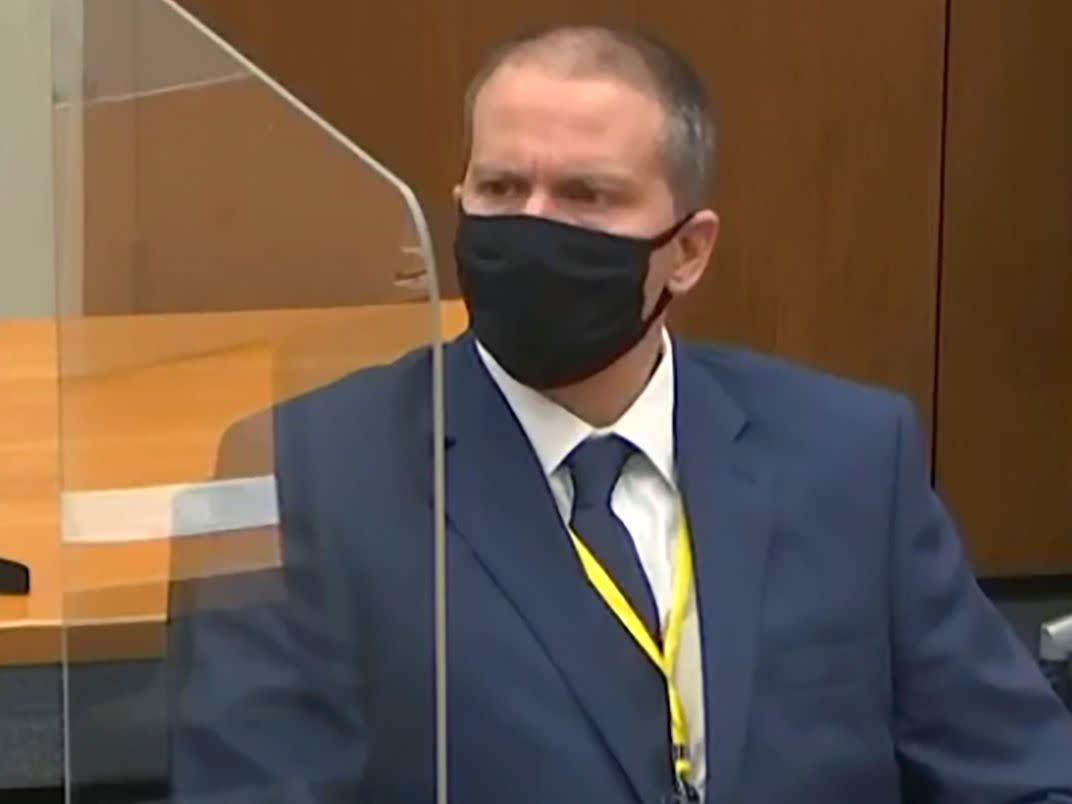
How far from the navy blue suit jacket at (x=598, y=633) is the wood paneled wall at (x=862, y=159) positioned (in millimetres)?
1030

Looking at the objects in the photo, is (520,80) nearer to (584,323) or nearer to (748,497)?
(584,323)

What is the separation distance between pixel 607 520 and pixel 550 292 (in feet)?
0.52

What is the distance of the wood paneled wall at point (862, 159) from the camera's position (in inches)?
95.7

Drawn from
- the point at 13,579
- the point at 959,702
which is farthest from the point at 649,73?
the point at 13,579

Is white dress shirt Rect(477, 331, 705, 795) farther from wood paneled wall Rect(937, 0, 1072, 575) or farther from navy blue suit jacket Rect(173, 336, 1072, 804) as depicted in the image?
wood paneled wall Rect(937, 0, 1072, 575)

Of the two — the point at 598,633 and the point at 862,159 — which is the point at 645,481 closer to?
the point at 598,633

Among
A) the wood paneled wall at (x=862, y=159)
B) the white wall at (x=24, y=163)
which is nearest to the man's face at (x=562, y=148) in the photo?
the wood paneled wall at (x=862, y=159)

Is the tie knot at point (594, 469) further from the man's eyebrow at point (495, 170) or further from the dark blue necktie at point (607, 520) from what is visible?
the man's eyebrow at point (495, 170)

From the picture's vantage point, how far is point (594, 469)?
4.50 feet

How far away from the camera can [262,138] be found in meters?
1.04

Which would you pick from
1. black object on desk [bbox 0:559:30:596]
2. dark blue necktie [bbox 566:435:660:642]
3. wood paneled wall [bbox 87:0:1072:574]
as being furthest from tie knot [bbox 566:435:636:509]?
wood paneled wall [bbox 87:0:1072:574]

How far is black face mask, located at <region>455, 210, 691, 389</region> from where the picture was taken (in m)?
1.30

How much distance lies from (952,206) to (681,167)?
125 cm

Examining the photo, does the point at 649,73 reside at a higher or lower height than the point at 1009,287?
higher
